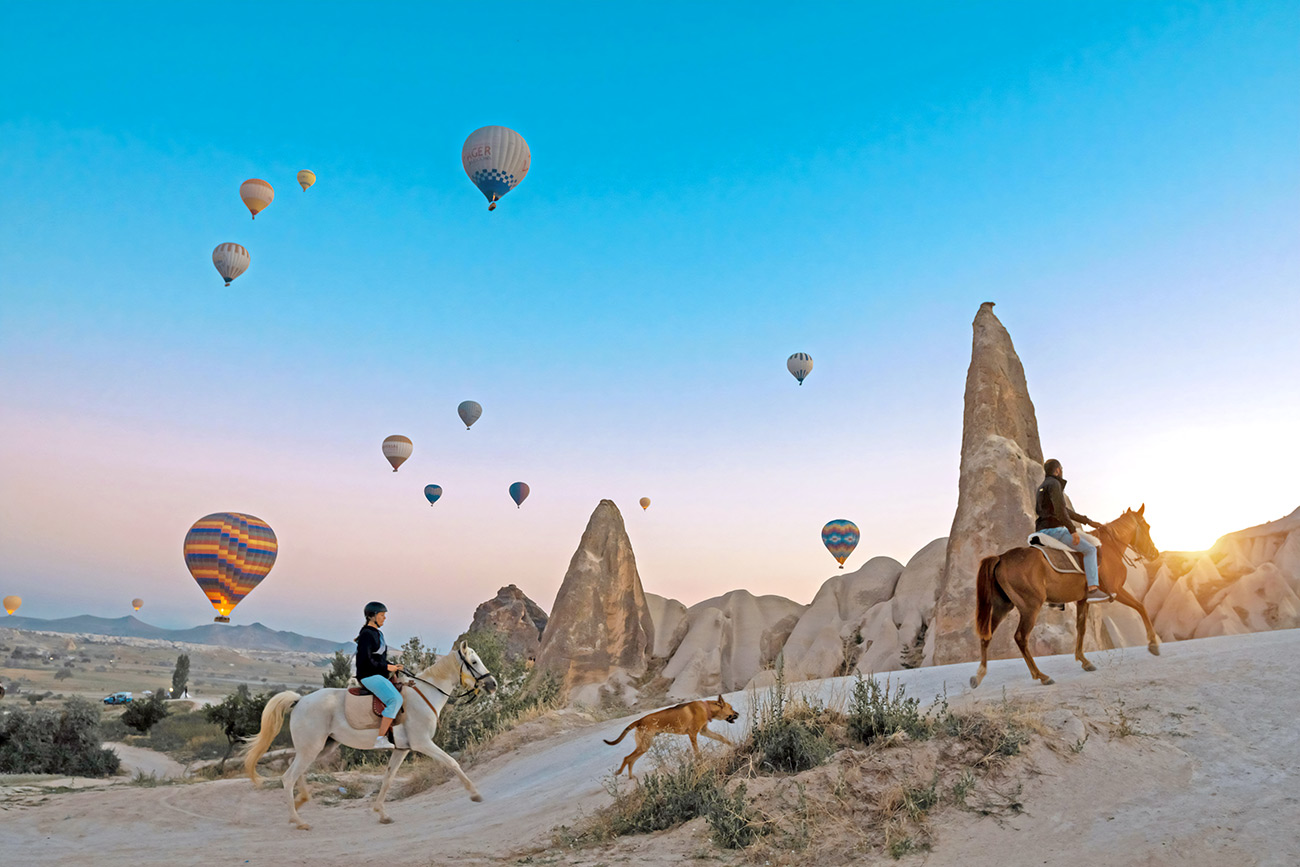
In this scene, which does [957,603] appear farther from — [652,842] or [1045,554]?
[652,842]

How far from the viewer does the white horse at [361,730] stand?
11.0 meters

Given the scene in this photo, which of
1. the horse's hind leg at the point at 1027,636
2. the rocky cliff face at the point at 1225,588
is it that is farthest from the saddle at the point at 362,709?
the rocky cliff face at the point at 1225,588

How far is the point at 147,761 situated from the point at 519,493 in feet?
98.1

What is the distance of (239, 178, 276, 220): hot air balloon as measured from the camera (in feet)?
148

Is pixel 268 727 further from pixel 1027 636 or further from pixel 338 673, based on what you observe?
pixel 338 673

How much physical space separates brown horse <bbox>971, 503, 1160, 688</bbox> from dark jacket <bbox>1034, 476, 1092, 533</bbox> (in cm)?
64

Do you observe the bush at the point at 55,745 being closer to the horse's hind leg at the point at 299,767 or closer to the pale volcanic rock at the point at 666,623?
the horse's hind leg at the point at 299,767

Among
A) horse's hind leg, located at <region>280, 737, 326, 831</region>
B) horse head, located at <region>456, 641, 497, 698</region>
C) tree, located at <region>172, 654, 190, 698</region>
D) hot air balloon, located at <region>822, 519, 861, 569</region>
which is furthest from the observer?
tree, located at <region>172, 654, 190, 698</region>

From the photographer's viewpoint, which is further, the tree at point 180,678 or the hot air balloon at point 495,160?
the tree at point 180,678

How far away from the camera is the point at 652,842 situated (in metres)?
8.20

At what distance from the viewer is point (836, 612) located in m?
52.2

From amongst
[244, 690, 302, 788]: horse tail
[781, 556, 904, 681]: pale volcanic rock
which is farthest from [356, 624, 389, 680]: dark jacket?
[781, 556, 904, 681]: pale volcanic rock

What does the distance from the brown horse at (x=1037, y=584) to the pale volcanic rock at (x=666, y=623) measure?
144 ft

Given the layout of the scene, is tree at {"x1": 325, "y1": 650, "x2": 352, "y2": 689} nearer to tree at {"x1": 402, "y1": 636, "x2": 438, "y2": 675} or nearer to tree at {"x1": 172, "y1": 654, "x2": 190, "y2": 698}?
tree at {"x1": 402, "y1": 636, "x2": 438, "y2": 675}
